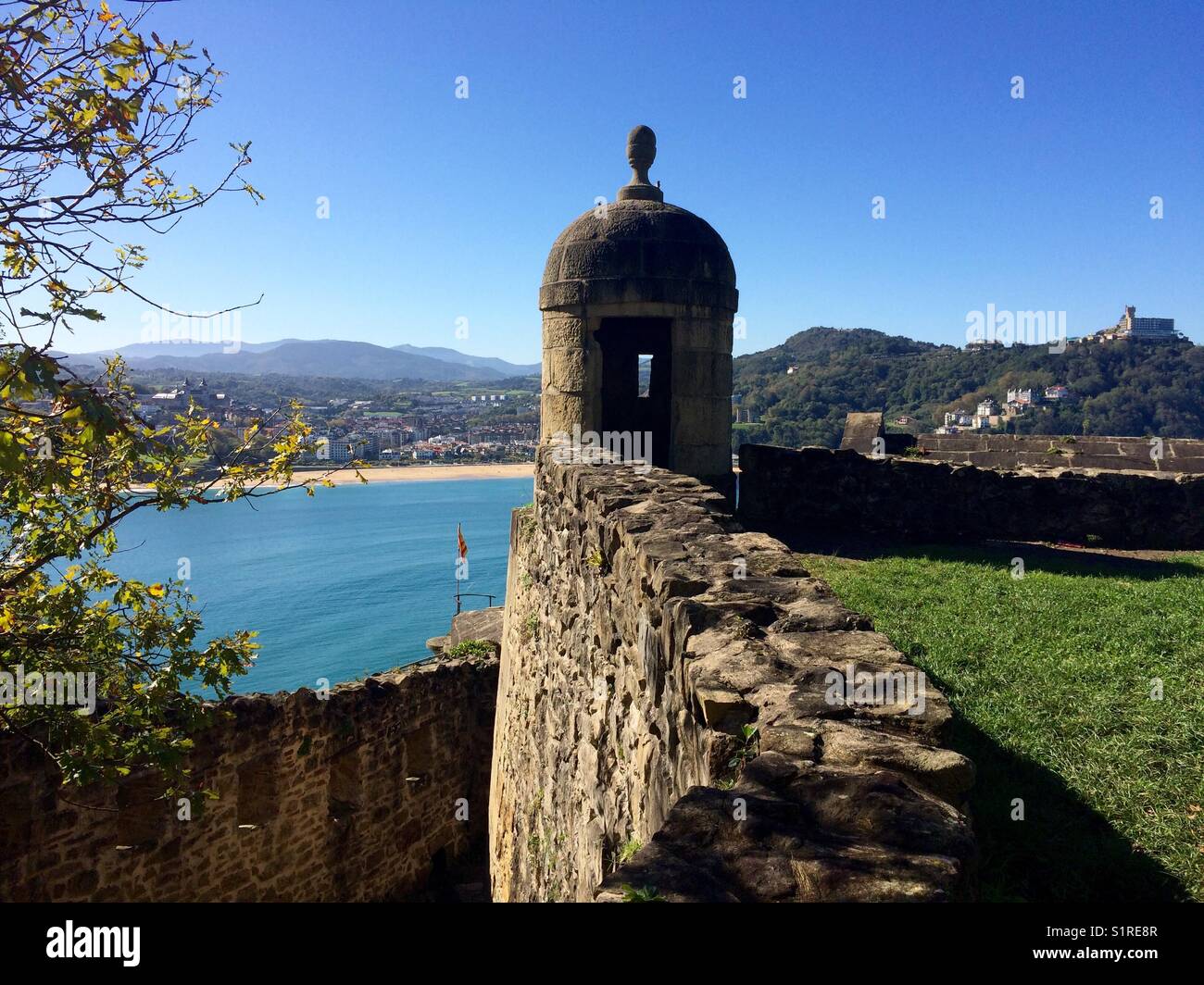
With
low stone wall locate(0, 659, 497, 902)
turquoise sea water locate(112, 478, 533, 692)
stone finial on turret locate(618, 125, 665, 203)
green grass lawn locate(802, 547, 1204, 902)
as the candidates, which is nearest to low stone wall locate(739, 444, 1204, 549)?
green grass lawn locate(802, 547, 1204, 902)

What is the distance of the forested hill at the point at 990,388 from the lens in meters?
29.1

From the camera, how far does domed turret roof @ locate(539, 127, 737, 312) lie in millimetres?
8555

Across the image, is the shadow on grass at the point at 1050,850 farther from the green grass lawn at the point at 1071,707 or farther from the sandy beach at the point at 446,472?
the sandy beach at the point at 446,472

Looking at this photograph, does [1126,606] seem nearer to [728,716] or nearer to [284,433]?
[728,716]

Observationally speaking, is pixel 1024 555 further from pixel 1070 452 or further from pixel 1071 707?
pixel 1070 452

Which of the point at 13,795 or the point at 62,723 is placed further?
the point at 13,795

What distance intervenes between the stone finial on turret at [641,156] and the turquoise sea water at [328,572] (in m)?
11.8

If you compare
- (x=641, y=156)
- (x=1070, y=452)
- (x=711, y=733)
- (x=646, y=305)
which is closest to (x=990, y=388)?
(x=1070, y=452)

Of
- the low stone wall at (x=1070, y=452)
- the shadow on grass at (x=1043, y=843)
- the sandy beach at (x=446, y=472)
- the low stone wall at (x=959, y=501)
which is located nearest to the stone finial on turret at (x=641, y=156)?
the low stone wall at (x=959, y=501)

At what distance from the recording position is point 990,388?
41.8 m
